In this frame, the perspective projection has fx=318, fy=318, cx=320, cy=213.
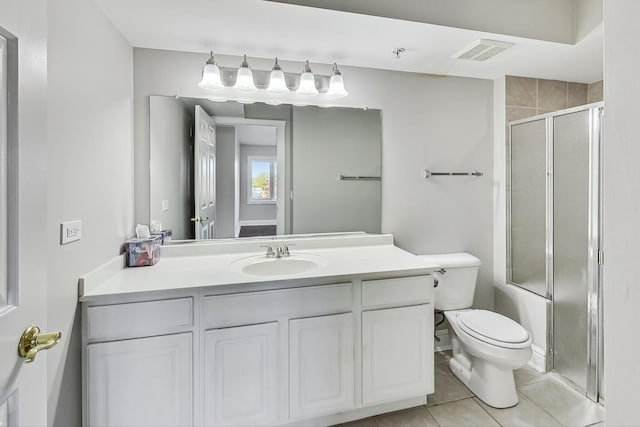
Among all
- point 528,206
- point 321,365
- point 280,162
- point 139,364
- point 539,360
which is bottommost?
point 539,360

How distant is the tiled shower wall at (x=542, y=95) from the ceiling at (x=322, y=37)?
16cm

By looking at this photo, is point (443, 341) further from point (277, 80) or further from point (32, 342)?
point (32, 342)

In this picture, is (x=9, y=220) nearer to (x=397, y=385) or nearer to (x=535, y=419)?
(x=397, y=385)

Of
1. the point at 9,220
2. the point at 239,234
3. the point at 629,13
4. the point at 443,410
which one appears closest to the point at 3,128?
the point at 9,220

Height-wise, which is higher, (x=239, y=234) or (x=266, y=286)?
(x=239, y=234)

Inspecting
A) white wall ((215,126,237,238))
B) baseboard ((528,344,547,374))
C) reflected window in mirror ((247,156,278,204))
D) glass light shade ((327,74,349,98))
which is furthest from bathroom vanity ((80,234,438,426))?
glass light shade ((327,74,349,98))

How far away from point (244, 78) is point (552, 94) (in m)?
2.32

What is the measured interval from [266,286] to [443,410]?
4.19ft

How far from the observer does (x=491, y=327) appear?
6.22 ft

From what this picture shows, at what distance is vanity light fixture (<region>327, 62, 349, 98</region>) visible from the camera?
205cm

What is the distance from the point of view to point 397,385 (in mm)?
1680

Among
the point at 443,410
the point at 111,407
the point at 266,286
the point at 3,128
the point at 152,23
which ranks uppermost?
the point at 152,23

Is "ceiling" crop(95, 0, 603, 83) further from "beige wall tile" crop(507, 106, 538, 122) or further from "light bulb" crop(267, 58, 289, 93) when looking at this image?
"beige wall tile" crop(507, 106, 538, 122)

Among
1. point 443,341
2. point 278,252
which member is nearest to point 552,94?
point 443,341
